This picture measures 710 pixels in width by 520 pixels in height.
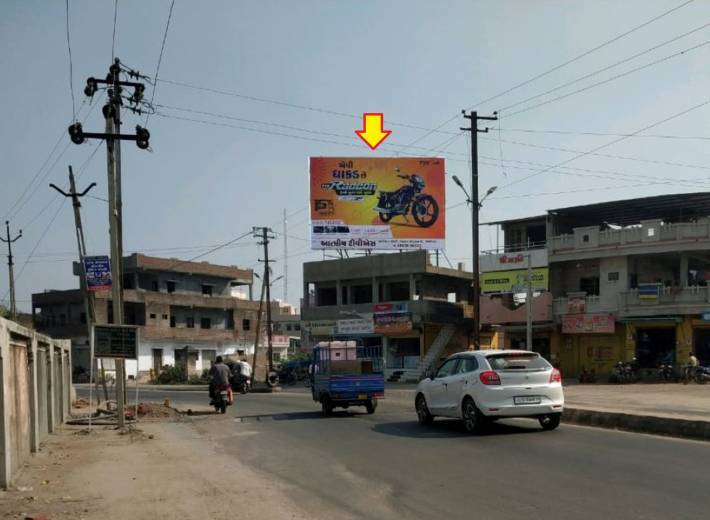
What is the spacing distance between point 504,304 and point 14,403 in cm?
3795

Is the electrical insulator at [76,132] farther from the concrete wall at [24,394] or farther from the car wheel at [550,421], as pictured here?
the car wheel at [550,421]

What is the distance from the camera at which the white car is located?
44.8ft

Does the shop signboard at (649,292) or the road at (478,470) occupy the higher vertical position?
the shop signboard at (649,292)

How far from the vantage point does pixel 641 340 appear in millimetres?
40281

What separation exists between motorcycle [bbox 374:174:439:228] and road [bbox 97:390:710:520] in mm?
29240

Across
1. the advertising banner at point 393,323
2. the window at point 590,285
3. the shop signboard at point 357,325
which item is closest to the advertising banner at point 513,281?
the window at point 590,285

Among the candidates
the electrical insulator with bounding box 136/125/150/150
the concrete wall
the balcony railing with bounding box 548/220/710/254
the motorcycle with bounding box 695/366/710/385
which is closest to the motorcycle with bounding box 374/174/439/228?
the balcony railing with bounding box 548/220/710/254

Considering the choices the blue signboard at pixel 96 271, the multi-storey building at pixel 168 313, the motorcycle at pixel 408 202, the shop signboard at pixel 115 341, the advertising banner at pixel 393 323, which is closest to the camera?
the shop signboard at pixel 115 341

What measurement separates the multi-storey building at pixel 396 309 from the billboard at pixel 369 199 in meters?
4.87

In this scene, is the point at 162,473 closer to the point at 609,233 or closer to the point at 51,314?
the point at 609,233

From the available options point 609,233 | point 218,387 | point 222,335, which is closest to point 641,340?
point 609,233

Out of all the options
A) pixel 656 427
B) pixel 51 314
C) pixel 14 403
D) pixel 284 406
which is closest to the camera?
pixel 14 403

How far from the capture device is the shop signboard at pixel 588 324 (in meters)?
40.2

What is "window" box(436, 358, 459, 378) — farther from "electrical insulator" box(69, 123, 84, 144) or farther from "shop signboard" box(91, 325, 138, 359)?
"electrical insulator" box(69, 123, 84, 144)
